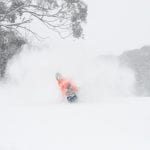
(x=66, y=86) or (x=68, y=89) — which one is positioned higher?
(x=66, y=86)

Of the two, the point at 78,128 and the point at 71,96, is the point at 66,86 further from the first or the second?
the point at 78,128

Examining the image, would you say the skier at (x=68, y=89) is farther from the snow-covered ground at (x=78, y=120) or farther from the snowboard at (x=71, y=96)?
the snow-covered ground at (x=78, y=120)

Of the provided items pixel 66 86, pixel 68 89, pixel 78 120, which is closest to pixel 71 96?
pixel 68 89

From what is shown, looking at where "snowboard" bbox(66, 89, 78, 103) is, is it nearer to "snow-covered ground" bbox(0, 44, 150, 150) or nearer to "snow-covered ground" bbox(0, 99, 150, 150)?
"snow-covered ground" bbox(0, 44, 150, 150)

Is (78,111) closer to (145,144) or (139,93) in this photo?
(145,144)

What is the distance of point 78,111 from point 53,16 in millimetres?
4912

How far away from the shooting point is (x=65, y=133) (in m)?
11.9

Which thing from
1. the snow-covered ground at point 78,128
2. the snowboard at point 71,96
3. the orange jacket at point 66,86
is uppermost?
the orange jacket at point 66,86

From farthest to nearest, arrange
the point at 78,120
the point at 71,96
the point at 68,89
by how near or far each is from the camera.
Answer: the point at 68,89, the point at 71,96, the point at 78,120

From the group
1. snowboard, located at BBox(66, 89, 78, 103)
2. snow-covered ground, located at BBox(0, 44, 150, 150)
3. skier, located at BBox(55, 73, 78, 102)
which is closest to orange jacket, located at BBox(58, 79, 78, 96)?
skier, located at BBox(55, 73, 78, 102)

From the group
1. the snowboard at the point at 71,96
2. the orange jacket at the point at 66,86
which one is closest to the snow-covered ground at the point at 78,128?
the snowboard at the point at 71,96

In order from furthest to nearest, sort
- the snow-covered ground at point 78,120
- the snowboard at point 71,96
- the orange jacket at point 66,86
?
the orange jacket at point 66,86 → the snowboard at point 71,96 → the snow-covered ground at point 78,120

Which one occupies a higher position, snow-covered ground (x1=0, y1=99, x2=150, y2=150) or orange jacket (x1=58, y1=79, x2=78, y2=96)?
orange jacket (x1=58, y1=79, x2=78, y2=96)

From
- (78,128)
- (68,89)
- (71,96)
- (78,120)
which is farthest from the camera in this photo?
(68,89)
